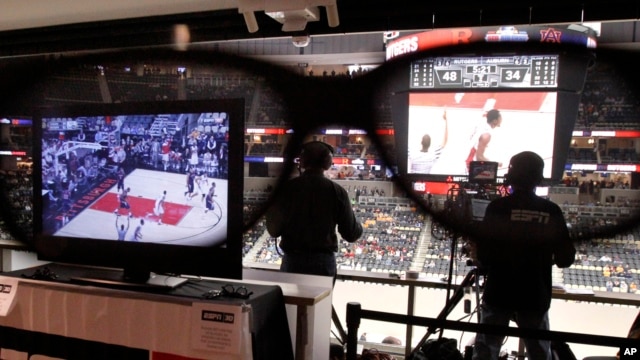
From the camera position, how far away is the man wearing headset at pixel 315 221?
108 inches

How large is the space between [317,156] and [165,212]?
116 centimetres

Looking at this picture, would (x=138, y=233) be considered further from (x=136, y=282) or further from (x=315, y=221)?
(x=315, y=221)

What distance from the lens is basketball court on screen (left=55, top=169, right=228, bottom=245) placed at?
5.80 ft

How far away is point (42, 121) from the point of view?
2.04m

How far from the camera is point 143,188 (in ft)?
6.08

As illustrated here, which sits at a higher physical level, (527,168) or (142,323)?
(527,168)

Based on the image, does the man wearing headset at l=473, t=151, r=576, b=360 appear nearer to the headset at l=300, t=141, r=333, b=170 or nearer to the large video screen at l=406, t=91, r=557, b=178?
the large video screen at l=406, t=91, r=557, b=178

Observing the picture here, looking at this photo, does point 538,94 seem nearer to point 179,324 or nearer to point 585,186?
point 585,186

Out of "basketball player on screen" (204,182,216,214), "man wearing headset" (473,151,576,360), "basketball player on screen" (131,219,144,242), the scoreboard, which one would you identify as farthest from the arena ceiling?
"basketball player on screen" (131,219,144,242)

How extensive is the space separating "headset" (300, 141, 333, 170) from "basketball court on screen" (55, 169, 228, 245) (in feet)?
3.66

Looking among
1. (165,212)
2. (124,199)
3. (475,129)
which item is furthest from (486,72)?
(124,199)

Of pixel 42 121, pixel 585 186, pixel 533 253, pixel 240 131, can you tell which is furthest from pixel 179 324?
pixel 585 186

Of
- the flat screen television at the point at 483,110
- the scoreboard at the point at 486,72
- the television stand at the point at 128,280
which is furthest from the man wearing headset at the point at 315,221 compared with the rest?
the television stand at the point at 128,280

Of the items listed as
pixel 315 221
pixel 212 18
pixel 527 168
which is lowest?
Result: pixel 315 221
